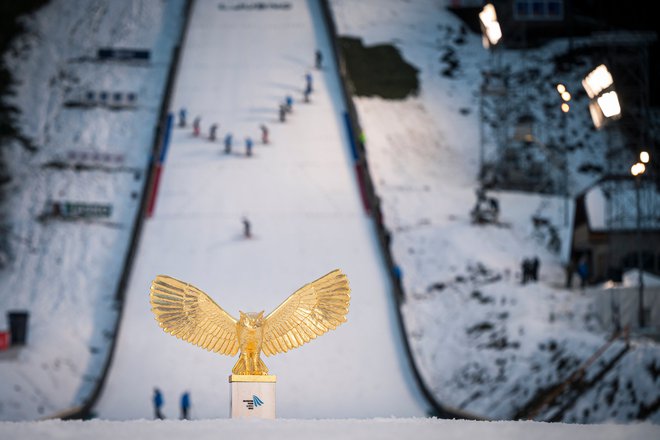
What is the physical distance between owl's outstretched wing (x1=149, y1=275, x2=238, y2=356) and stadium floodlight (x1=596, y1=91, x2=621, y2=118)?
9.59 meters

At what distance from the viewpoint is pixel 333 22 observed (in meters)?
50.9

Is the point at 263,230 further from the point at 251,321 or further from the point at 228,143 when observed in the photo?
the point at 251,321

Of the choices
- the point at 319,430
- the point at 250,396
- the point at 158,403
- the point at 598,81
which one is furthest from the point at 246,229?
the point at 319,430

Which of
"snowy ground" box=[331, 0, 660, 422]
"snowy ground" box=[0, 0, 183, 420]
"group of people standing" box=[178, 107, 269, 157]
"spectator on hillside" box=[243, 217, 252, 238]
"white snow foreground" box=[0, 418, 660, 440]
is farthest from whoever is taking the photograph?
"group of people standing" box=[178, 107, 269, 157]

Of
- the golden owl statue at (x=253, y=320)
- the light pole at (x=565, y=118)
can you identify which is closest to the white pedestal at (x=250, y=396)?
the golden owl statue at (x=253, y=320)

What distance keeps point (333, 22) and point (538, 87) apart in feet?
26.0

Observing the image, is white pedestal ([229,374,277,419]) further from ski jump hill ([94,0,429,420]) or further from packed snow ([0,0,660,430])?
ski jump hill ([94,0,429,420])

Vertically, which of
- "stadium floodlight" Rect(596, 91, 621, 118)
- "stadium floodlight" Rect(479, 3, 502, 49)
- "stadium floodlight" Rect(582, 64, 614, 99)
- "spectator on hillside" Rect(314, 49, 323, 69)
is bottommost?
"stadium floodlight" Rect(596, 91, 621, 118)

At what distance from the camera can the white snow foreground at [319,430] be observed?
367 inches

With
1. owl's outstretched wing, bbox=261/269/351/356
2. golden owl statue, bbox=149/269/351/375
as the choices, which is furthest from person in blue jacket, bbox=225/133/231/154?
owl's outstretched wing, bbox=261/269/351/356

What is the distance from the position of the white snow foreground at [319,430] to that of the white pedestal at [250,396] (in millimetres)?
1705

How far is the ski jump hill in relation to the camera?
28.0 metres

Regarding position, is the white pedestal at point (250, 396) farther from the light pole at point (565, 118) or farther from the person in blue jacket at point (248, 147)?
the person in blue jacket at point (248, 147)

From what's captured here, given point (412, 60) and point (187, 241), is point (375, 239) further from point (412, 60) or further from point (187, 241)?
point (412, 60)
